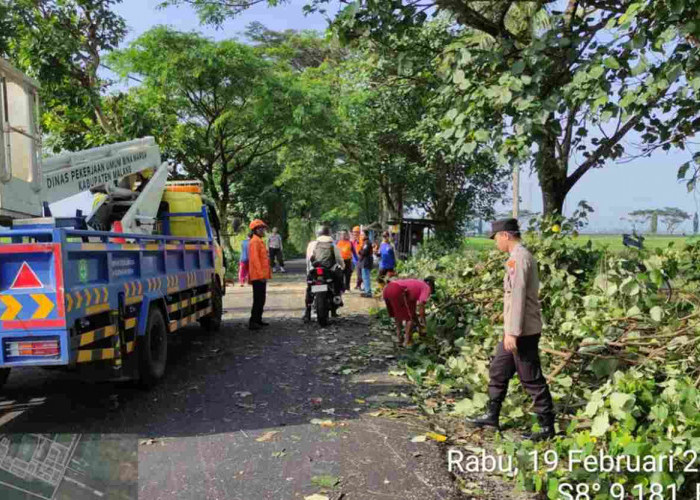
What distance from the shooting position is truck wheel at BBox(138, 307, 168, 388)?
19.3 feet

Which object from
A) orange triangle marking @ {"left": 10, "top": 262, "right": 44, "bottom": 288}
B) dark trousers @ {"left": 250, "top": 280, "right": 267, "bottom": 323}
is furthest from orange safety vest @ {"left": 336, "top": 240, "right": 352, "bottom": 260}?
orange triangle marking @ {"left": 10, "top": 262, "right": 44, "bottom": 288}

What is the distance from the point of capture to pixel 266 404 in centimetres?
559

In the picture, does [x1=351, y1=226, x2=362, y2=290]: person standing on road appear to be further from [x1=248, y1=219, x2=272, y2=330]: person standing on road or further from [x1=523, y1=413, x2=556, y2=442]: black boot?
[x1=523, y1=413, x2=556, y2=442]: black boot

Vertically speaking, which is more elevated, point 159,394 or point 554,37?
point 554,37

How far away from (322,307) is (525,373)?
5.72 metres

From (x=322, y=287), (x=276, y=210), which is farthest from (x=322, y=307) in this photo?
(x=276, y=210)

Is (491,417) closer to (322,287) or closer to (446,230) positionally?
(322,287)

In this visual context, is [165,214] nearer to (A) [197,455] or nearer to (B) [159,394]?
(B) [159,394]

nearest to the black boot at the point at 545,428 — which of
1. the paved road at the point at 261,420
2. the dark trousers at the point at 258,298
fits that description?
the paved road at the point at 261,420

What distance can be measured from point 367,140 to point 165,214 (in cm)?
1250

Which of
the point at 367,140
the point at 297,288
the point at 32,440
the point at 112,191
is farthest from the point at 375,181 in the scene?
the point at 32,440

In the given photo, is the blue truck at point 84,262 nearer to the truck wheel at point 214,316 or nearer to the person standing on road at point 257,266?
the truck wheel at point 214,316

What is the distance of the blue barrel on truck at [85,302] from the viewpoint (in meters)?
4.48

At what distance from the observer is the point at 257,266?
953 centimetres
